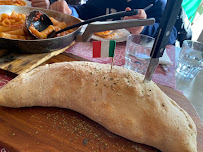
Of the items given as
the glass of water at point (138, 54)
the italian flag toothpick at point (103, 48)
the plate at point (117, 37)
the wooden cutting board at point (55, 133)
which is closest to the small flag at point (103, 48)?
the italian flag toothpick at point (103, 48)

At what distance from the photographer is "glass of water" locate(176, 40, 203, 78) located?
133cm

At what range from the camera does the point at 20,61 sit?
1.08 m

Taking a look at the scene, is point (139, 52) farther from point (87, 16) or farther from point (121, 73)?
point (87, 16)

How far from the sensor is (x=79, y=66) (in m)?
0.90

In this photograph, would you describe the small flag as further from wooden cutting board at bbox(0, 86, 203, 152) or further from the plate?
the plate

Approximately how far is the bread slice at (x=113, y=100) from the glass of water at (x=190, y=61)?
707 millimetres

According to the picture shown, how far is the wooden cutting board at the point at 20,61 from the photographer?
3.29 feet

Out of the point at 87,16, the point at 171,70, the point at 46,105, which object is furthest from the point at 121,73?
the point at 87,16

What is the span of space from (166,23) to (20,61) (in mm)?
968

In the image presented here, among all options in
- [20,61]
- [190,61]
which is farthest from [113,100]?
[190,61]

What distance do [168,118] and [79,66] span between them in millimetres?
547

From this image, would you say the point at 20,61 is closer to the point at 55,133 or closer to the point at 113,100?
the point at 55,133

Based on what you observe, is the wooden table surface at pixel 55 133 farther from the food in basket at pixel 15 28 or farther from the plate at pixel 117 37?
the plate at pixel 117 37

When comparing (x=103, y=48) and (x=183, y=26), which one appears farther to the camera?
(x=183, y=26)
